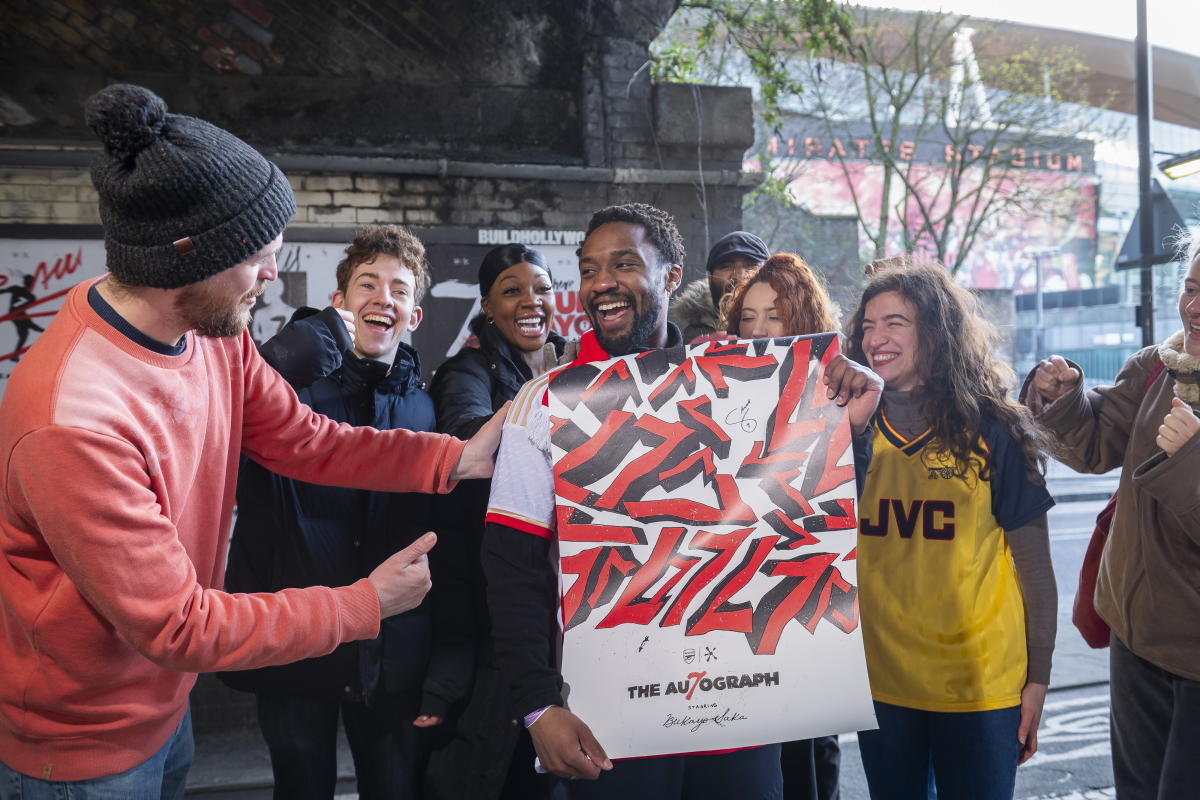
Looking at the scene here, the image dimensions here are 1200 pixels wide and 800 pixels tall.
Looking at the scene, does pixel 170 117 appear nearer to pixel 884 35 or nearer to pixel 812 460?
pixel 812 460

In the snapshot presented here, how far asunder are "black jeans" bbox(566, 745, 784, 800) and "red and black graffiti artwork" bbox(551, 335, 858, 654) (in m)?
0.28

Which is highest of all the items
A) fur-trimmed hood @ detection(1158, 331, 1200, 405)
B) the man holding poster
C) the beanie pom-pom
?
the beanie pom-pom

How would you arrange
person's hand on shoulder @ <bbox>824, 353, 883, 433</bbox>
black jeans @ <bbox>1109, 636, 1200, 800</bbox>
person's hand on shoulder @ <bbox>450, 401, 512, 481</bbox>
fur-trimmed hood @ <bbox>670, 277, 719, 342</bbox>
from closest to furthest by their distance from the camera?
person's hand on shoulder @ <bbox>824, 353, 883, 433</bbox>
person's hand on shoulder @ <bbox>450, 401, 512, 481</bbox>
black jeans @ <bbox>1109, 636, 1200, 800</bbox>
fur-trimmed hood @ <bbox>670, 277, 719, 342</bbox>

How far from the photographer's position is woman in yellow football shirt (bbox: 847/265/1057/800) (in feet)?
8.05

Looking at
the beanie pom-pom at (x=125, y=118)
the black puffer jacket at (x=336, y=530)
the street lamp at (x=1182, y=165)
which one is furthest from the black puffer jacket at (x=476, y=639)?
the street lamp at (x=1182, y=165)

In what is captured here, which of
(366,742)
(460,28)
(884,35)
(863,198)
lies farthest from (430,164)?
(863,198)

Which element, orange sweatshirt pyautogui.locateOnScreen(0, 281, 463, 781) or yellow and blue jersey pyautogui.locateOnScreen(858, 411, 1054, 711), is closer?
orange sweatshirt pyautogui.locateOnScreen(0, 281, 463, 781)

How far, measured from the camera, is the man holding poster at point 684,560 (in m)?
1.92

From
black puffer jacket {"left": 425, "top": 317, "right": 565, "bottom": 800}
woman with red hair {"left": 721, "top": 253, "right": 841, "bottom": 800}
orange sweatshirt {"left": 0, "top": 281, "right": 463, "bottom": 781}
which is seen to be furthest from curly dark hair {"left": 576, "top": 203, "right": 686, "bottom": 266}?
orange sweatshirt {"left": 0, "top": 281, "right": 463, "bottom": 781}

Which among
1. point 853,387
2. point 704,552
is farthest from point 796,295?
point 704,552

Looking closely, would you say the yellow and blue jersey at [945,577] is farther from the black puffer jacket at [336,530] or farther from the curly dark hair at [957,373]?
the black puffer jacket at [336,530]

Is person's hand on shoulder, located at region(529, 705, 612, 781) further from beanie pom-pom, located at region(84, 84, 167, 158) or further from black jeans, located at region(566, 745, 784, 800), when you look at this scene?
beanie pom-pom, located at region(84, 84, 167, 158)

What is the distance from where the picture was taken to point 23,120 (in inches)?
210

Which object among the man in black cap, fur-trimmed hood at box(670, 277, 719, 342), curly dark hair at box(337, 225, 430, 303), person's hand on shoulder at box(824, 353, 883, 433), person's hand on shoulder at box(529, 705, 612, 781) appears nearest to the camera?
person's hand on shoulder at box(529, 705, 612, 781)
